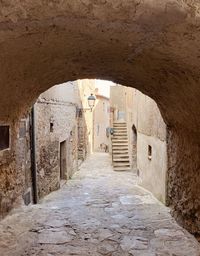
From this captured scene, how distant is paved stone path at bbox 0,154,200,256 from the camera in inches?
145

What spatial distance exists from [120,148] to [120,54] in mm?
11130

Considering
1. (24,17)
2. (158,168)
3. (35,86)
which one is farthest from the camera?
(158,168)

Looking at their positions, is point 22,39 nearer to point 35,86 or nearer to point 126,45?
point 126,45

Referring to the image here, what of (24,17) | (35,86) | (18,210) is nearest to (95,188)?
(18,210)

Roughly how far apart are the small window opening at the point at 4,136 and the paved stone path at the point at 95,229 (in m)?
1.09

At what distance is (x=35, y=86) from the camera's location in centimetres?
441

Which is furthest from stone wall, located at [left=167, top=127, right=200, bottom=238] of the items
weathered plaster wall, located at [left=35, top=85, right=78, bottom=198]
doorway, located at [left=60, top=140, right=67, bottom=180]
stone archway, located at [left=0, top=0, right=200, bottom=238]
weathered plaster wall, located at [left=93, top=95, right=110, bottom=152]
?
weathered plaster wall, located at [left=93, top=95, right=110, bottom=152]

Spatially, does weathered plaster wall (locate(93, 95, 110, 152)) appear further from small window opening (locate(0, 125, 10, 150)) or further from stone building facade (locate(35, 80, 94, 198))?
small window opening (locate(0, 125, 10, 150))

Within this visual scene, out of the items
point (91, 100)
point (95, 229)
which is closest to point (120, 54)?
point (95, 229)

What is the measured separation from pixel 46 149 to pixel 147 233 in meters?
3.45

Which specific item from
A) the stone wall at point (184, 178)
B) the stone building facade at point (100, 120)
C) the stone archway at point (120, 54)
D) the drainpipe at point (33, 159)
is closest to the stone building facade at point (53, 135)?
the drainpipe at point (33, 159)

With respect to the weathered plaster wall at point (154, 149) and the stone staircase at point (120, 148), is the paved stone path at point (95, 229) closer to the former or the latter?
the weathered plaster wall at point (154, 149)

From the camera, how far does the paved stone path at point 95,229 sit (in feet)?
12.1

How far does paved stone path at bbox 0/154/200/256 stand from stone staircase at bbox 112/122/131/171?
5928 mm
